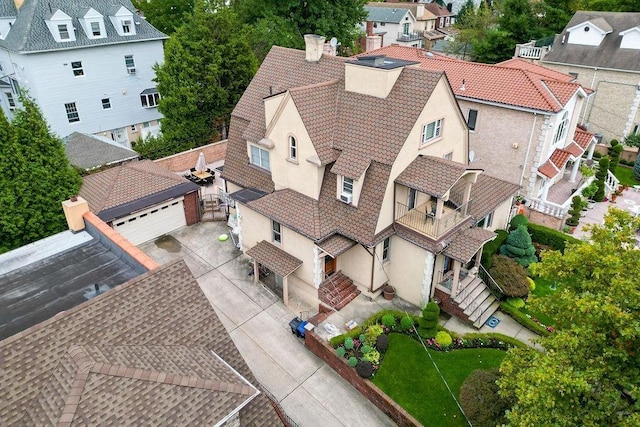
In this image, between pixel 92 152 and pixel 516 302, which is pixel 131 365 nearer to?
pixel 516 302

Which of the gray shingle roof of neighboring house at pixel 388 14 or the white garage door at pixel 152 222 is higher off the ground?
the gray shingle roof of neighboring house at pixel 388 14

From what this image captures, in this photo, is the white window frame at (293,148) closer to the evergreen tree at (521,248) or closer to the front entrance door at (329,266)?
the front entrance door at (329,266)

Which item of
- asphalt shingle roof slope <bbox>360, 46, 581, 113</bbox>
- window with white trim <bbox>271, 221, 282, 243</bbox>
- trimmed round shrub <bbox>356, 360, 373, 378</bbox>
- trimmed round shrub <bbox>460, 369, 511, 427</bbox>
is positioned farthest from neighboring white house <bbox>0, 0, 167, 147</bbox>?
trimmed round shrub <bbox>460, 369, 511, 427</bbox>

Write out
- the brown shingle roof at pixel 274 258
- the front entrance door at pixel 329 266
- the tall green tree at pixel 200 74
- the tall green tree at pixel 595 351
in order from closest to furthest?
the tall green tree at pixel 595 351, the brown shingle roof at pixel 274 258, the front entrance door at pixel 329 266, the tall green tree at pixel 200 74

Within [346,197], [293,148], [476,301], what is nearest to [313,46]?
[293,148]

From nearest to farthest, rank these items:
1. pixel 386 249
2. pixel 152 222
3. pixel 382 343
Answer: pixel 382 343
pixel 386 249
pixel 152 222

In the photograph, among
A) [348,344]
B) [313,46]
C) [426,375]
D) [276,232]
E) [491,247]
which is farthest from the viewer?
[313,46]

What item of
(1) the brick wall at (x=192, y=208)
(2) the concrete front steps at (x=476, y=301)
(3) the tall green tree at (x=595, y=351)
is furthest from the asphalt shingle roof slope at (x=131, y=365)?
(1) the brick wall at (x=192, y=208)
